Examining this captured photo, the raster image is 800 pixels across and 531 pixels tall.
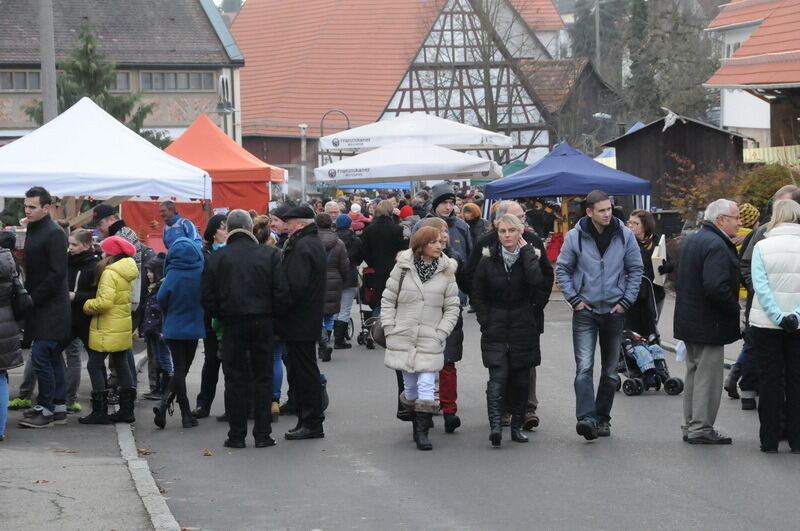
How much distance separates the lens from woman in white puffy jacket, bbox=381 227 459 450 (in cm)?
1024

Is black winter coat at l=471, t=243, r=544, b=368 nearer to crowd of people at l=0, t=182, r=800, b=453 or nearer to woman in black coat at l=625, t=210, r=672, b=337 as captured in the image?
crowd of people at l=0, t=182, r=800, b=453

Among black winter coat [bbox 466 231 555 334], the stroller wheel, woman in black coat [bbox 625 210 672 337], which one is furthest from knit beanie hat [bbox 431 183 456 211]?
black winter coat [bbox 466 231 555 334]

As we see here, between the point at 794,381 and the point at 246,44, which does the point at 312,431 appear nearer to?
the point at 794,381

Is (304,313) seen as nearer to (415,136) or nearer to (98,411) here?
(98,411)

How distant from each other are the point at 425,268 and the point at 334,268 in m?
5.73

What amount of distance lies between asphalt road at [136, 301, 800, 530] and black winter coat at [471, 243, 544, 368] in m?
0.71

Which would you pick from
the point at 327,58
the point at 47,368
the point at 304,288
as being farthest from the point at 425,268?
the point at 327,58

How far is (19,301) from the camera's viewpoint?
10.6 meters

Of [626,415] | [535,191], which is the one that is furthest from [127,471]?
[535,191]

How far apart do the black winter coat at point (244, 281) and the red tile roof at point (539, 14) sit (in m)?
52.8

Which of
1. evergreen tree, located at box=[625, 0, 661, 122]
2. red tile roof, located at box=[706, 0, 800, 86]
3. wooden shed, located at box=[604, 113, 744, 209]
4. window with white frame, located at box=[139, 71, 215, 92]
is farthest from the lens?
evergreen tree, located at box=[625, 0, 661, 122]

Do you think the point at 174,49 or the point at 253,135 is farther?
the point at 253,135

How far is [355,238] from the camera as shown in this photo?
1734 centimetres

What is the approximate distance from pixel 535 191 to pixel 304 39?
49.2 m
